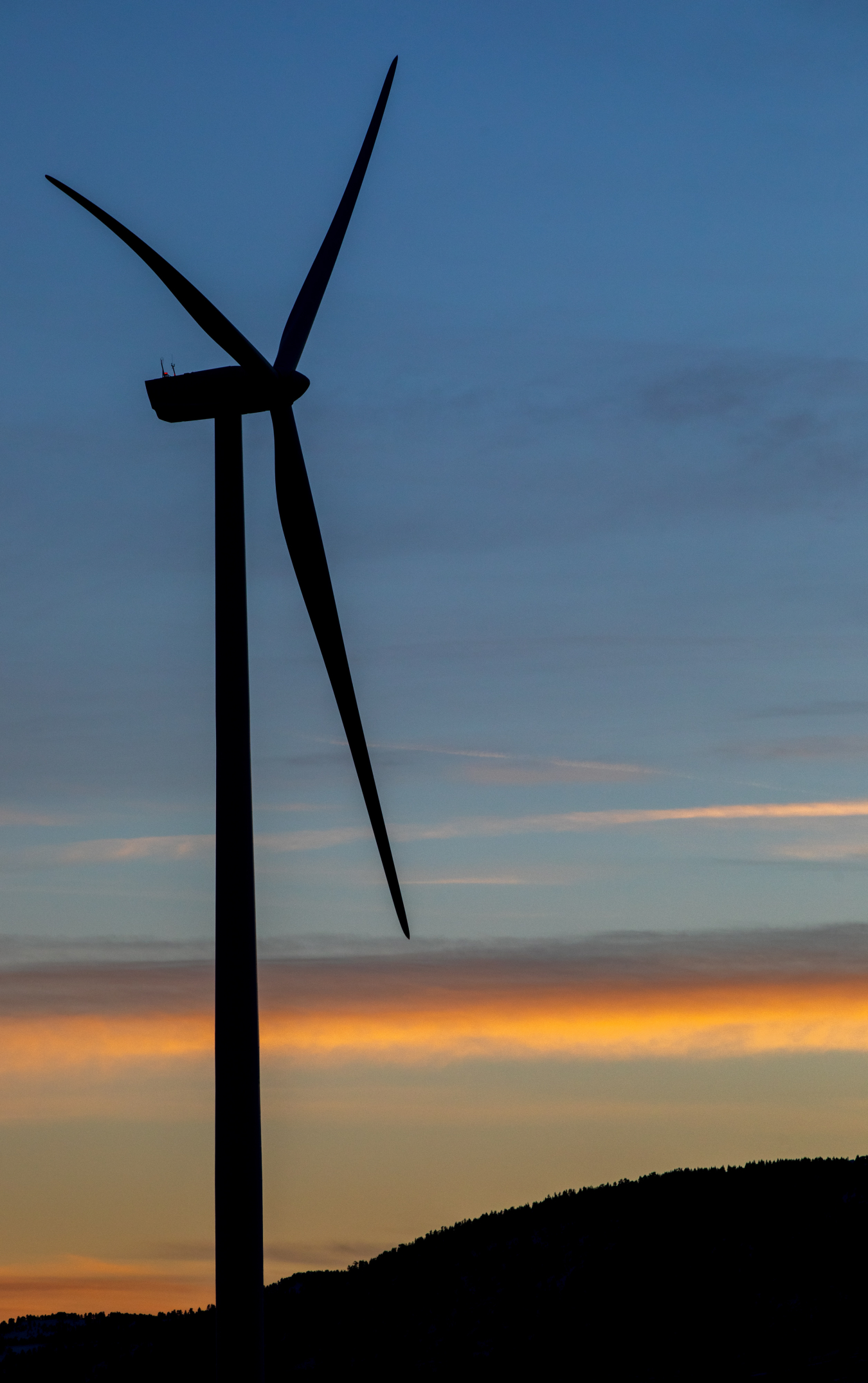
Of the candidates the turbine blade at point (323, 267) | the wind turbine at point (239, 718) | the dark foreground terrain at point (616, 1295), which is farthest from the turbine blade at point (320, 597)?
the dark foreground terrain at point (616, 1295)

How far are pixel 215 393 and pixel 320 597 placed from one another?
16.6 ft

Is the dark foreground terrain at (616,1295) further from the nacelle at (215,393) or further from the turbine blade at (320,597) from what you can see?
the nacelle at (215,393)

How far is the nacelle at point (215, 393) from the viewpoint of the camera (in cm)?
3047

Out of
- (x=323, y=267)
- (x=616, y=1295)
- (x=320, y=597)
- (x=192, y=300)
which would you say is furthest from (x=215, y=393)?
(x=616, y=1295)

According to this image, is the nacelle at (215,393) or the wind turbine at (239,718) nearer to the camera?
the wind turbine at (239,718)

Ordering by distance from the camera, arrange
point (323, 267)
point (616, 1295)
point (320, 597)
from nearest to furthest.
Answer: point (320, 597)
point (323, 267)
point (616, 1295)

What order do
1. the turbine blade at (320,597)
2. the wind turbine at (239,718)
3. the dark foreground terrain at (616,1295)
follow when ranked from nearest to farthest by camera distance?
1. the wind turbine at (239,718)
2. the turbine blade at (320,597)
3. the dark foreground terrain at (616,1295)

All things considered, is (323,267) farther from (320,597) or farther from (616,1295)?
(616,1295)

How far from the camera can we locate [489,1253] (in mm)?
105562

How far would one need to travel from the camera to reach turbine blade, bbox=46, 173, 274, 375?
29219 mm

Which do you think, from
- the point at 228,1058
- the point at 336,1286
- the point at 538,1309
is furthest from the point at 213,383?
the point at 336,1286

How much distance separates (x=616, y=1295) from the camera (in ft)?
303

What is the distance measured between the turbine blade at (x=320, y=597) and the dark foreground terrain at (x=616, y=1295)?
5546 centimetres

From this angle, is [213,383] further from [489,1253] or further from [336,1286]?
[336,1286]
